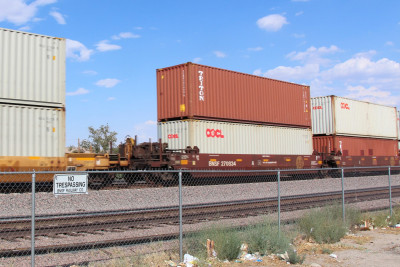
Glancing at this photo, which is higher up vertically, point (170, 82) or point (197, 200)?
point (170, 82)

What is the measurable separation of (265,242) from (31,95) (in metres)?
10.3

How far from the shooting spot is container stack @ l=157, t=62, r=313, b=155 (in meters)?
18.2

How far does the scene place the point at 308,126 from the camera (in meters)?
24.1

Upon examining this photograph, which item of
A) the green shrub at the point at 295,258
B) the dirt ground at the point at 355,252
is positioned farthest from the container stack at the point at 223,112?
the green shrub at the point at 295,258

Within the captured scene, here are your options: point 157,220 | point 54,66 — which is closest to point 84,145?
point 54,66

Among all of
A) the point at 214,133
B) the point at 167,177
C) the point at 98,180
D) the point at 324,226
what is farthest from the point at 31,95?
the point at 324,226

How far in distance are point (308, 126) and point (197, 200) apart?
12.2 meters

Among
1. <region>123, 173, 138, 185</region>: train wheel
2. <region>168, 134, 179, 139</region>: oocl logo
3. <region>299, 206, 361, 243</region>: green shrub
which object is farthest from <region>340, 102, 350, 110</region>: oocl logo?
<region>299, 206, 361, 243</region>: green shrub

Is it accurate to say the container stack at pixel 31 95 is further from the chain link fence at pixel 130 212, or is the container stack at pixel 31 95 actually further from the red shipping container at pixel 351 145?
the red shipping container at pixel 351 145

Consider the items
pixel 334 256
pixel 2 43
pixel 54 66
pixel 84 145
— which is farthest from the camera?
pixel 84 145

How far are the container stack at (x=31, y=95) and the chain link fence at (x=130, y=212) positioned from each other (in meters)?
1.10

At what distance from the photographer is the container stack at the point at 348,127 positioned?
26.2 metres

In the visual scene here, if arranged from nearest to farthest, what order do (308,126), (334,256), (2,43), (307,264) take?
(307,264)
(334,256)
(2,43)
(308,126)

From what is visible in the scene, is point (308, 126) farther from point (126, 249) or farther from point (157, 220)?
point (126, 249)
